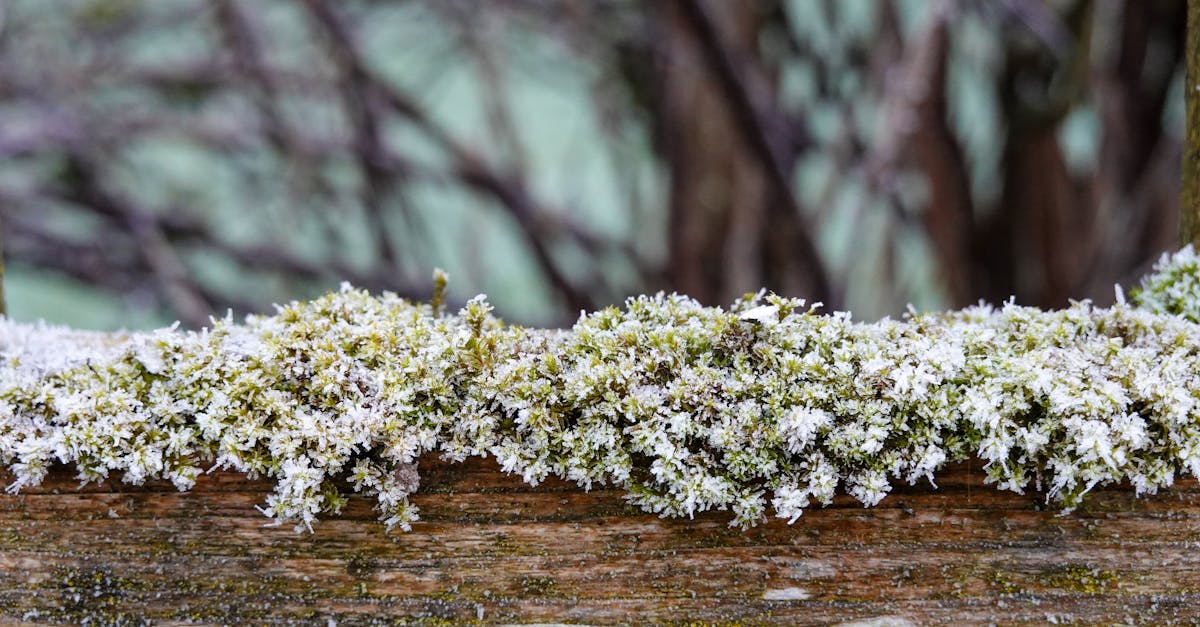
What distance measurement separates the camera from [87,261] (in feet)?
13.2

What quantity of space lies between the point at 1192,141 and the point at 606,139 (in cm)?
400

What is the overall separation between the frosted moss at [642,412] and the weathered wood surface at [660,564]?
0.10ft

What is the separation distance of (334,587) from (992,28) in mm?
3865

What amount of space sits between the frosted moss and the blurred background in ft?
7.14

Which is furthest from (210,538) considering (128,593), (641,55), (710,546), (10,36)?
(10,36)

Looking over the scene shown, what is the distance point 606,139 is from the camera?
5070 mm

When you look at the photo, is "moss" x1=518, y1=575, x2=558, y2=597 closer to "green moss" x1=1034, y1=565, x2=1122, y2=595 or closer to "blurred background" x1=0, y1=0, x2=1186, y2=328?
"green moss" x1=1034, y1=565, x2=1122, y2=595

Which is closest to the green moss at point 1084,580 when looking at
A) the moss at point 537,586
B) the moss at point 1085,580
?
the moss at point 1085,580

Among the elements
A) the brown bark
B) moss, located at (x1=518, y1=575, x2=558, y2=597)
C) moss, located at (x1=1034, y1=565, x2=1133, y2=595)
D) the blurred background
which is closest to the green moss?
moss, located at (x1=1034, y1=565, x2=1133, y2=595)

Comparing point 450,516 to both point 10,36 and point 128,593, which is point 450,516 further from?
point 10,36

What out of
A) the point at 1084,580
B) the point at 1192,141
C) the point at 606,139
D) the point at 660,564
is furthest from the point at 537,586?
the point at 606,139

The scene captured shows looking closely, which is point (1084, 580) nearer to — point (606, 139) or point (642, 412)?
point (642, 412)

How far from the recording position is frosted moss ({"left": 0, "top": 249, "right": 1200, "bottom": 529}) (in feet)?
2.67

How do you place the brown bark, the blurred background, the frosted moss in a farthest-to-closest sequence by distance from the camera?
the blurred background → the brown bark → the frosted moss
